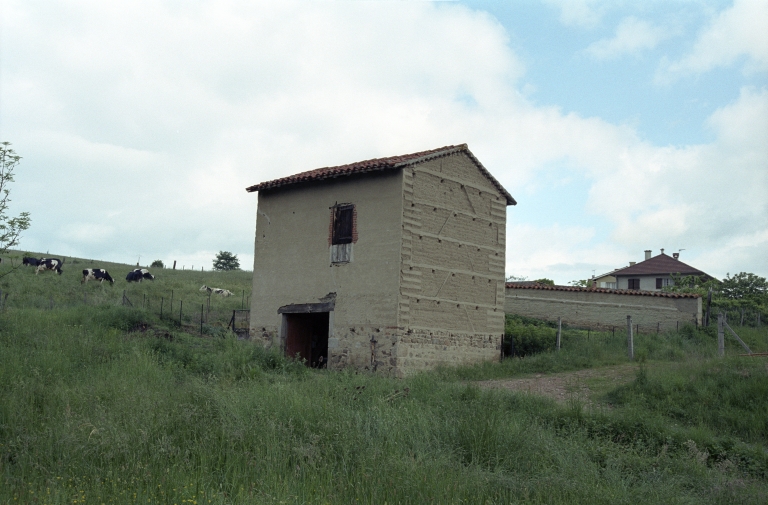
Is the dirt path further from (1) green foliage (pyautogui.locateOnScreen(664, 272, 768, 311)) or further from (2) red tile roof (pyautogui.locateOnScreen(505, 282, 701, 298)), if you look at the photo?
(1) green foliage (pyautogui.locateOnScreen(664, 272, 768, 311))

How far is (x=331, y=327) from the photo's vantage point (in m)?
20.2

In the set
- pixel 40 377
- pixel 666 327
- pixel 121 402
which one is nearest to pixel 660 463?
pixel 121 402

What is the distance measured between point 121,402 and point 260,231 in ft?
39.1

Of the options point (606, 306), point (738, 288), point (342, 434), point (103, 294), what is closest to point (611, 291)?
point (606, 306)

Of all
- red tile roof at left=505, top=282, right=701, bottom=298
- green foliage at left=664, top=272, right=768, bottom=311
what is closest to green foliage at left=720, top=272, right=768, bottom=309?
green foliage at left=664, top=272, right=768, bottom=311

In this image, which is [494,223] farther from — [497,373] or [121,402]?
[121,402]

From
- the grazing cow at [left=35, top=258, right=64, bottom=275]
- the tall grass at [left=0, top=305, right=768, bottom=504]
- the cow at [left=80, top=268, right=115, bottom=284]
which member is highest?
the grazing cow at [left=35, top=258, right=64, bottom=275]

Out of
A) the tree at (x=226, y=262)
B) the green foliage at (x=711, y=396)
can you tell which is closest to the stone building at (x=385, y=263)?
the green foliage at (x=711, y=396)

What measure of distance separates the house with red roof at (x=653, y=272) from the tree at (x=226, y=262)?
39259 mm

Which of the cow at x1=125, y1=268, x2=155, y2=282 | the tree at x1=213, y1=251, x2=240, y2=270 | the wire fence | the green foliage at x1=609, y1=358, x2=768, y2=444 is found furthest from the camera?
the tree at x1=213, y1=251, x2=240, y2=270

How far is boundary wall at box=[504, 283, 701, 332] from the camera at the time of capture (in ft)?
93.2

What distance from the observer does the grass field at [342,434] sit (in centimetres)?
812

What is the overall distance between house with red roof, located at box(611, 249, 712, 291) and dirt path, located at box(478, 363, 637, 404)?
35.5 meters

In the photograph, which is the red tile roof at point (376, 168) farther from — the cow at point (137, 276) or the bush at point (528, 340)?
the cow at point (137, 276)
